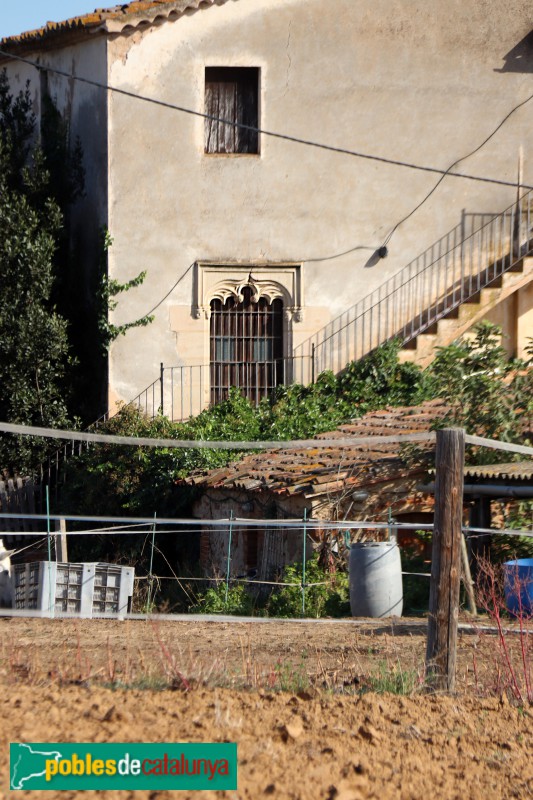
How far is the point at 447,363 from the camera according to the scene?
54.1 feet

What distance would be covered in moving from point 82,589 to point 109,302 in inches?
307

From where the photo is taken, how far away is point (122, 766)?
18.5 ft

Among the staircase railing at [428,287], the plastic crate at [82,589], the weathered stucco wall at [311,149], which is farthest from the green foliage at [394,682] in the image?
the weathered stucco wall at [311,149]

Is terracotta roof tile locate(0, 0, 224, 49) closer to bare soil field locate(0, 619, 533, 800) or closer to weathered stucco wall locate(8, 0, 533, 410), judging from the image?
weathered stucco wall locate(8, 0, 533, 410)

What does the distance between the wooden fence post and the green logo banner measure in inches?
93.3

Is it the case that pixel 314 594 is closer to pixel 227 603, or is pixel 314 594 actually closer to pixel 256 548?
pixel 227 603

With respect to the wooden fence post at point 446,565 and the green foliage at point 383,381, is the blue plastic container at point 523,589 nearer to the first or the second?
the wooden fence post at point 446,565

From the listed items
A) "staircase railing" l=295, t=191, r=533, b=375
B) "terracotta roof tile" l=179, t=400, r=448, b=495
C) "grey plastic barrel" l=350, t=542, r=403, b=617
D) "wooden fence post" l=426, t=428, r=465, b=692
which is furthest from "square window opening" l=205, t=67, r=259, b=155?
"wooden fence post" l=426, t=428, r=465, b=692

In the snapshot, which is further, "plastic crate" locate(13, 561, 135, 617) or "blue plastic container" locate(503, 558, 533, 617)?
"plastic crate" locate(13, 561, 135, 617)

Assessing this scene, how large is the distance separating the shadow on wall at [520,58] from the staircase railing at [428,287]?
2387 millimetres

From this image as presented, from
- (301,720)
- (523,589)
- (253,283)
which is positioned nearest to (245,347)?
(253,283)

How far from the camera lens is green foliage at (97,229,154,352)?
2091cm


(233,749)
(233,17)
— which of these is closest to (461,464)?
(233,749)

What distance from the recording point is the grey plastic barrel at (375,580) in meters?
13.7
